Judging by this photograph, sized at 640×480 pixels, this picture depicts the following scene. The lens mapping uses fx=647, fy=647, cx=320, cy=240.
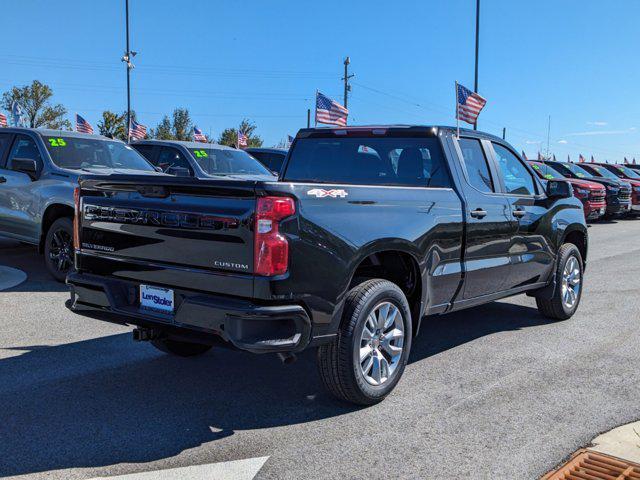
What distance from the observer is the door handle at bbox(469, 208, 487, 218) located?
519cm

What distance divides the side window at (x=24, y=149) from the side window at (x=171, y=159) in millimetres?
2794

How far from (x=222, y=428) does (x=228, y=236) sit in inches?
45.6

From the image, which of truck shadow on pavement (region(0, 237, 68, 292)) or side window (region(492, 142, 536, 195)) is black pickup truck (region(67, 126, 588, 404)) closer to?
side window (region(492, 142, 536, 195))

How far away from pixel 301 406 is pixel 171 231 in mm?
1404

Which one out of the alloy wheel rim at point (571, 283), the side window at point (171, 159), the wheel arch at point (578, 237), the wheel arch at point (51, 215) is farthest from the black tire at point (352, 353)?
the side window at point (171, 159)

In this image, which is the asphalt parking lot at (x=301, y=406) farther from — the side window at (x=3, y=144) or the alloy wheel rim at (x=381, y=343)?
the side window at (x=3, y=144)

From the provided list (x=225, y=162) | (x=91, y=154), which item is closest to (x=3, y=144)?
(x=91, y=154)

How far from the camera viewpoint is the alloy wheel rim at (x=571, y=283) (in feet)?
22.2

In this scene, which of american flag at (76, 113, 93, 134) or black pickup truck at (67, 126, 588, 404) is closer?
black pickup truck at (67, 126, 588, 404)

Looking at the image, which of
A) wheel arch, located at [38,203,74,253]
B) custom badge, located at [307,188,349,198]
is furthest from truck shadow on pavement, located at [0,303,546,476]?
wheel arch, located at [38,203,74,253]

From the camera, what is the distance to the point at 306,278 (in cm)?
371

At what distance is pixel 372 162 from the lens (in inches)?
213

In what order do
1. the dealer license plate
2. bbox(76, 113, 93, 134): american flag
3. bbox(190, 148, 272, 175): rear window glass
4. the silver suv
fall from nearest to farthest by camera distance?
the dealer license plate → the silver suv → bbox(190, 148, 272, 175): rear window glass → bbox(76, 113, 93, 134): american flag

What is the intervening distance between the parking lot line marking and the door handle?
8.92 feet
